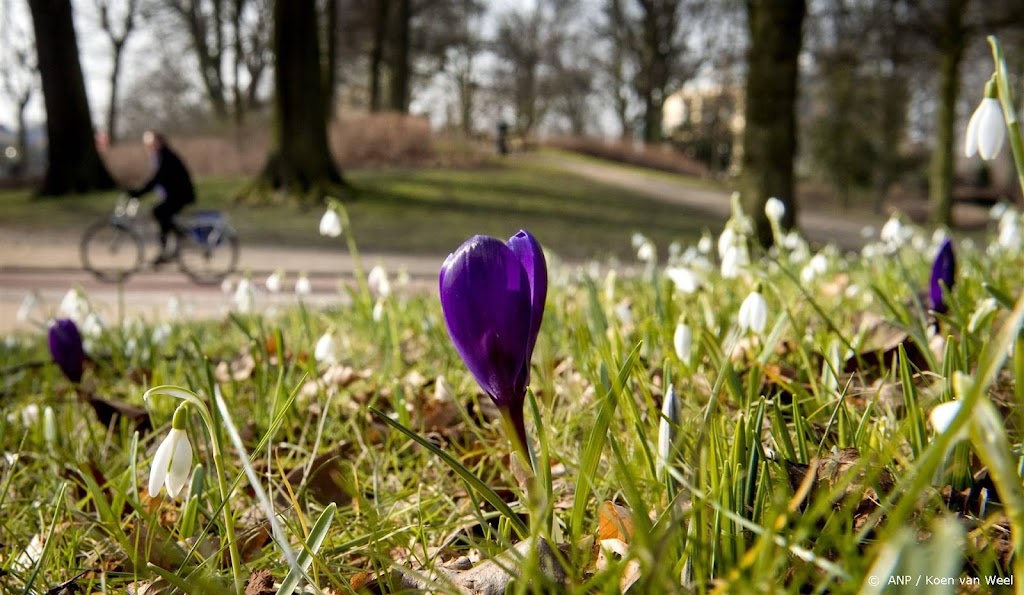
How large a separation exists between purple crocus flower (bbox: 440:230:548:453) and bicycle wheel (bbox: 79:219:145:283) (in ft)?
33.6

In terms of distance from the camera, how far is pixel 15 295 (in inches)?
338

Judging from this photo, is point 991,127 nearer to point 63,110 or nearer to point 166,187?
point 166,187

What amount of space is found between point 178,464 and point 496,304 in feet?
1.43

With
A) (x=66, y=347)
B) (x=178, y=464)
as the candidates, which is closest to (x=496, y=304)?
(x=178, y=464)

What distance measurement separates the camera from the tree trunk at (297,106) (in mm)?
15664

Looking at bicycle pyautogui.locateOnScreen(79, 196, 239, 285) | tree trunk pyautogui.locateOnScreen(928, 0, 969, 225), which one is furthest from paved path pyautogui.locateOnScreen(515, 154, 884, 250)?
bicycle pyautogui.locateOnScreen(79, 196, 239, 285)

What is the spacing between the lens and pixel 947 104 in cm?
1647

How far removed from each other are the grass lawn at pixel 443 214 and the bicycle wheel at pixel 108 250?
2.03 meters

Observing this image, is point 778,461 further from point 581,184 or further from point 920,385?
point 581,184

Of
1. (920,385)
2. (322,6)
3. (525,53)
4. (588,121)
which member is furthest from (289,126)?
(588,121)

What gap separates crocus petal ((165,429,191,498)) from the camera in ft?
3.12

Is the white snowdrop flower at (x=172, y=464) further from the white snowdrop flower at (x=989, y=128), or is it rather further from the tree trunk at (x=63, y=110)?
the tree trunk at (x=63, y=110)

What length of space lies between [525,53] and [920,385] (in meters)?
41.0

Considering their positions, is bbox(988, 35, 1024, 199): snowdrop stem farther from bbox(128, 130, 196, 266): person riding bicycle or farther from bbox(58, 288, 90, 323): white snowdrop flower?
bbox(128, 130, 196, 266): person riding bicycle
